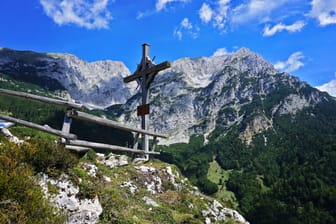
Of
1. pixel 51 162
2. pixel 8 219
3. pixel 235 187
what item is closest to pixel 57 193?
pixel 51 162

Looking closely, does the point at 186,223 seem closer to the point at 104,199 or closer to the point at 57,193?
the point at 104,199

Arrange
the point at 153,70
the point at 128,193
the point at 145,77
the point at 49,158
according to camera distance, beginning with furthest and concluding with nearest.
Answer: the point at 145,77, the point at 153,70, the point at 128,193, the point at 49,158

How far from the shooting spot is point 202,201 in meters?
16.6

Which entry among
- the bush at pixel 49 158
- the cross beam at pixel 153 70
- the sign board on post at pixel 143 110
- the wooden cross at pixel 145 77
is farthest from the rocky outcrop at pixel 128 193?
the cross beam at pixel 153 70

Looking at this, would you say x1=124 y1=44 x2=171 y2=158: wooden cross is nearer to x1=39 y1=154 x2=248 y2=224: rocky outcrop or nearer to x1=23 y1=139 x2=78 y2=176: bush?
x1=39 y1=154 x2=248 y2=224: rocky outcrop

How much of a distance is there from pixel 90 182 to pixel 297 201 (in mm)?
167987

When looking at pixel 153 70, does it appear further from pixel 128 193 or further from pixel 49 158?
pixel 49 158

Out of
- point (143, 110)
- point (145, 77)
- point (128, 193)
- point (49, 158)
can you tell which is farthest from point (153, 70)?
point (49, 158)

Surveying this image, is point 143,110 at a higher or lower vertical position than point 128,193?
higher

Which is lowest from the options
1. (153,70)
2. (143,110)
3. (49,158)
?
(49,158)

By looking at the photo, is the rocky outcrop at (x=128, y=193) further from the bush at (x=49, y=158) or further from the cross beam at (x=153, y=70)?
the cross beam at (x=153, y=70)

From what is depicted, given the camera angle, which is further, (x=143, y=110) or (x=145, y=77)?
(x=145, y=77)

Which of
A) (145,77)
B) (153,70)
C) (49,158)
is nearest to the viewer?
(49,158)

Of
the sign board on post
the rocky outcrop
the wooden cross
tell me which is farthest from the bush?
the sign board on post
